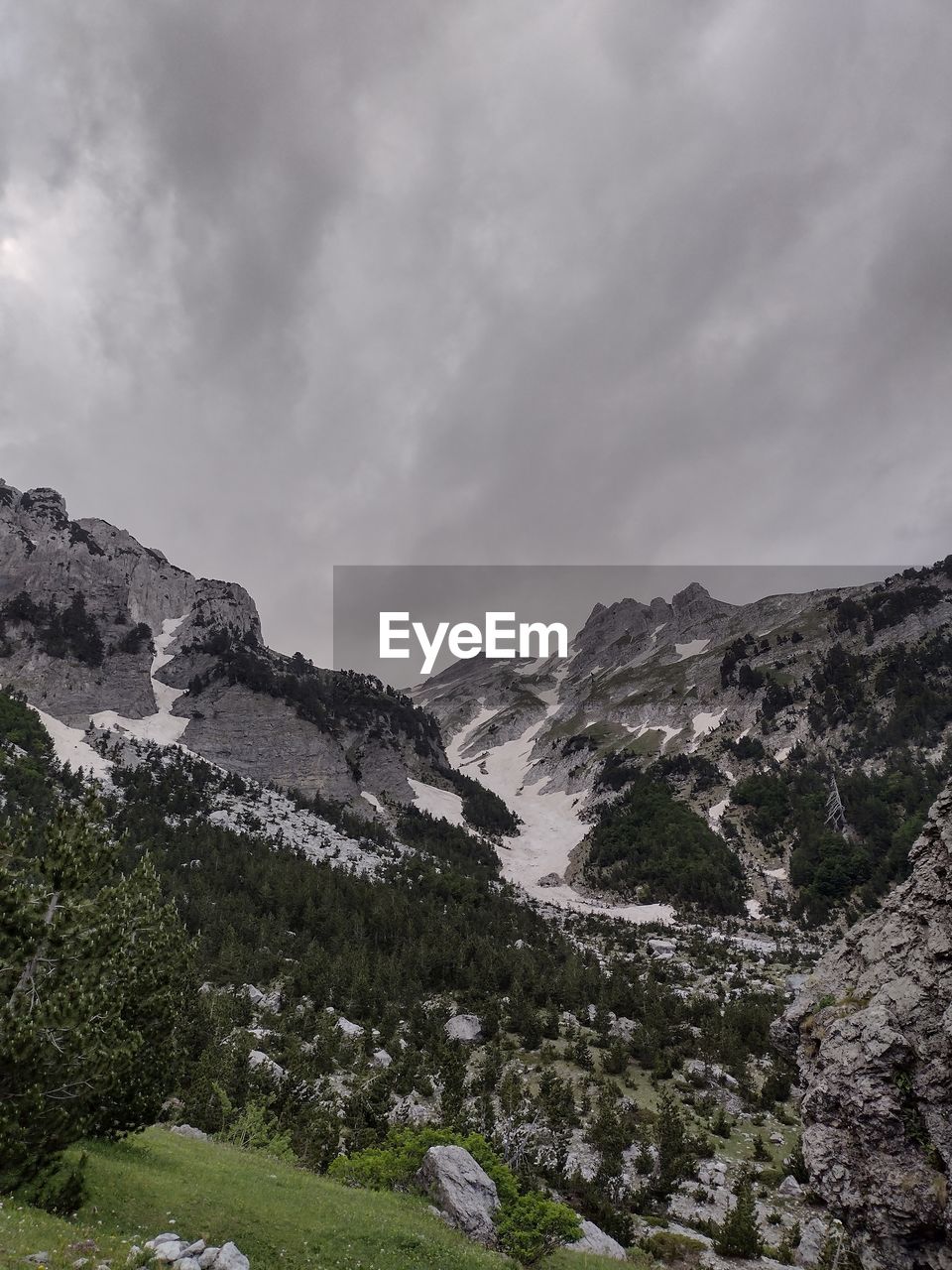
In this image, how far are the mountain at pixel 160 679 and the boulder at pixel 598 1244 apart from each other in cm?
12410

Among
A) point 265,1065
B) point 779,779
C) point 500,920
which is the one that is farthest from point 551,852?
point 265,1065

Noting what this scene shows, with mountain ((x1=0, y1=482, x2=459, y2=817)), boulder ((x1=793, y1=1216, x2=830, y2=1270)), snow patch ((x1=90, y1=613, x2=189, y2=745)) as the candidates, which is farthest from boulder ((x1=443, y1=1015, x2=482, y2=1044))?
snow patch ((x1=90, y1=613, x2=189, y2=745))

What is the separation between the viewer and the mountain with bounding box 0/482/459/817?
13925 cm

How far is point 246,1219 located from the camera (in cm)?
1398

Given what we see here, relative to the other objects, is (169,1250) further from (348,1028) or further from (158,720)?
(158,720)

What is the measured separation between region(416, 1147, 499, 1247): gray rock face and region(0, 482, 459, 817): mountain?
121 meters

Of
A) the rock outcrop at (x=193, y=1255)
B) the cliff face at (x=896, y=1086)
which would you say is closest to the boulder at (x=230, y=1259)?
the rock outcrop at (x=193, y=1255)

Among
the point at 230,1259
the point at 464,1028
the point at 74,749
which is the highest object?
the point at 74,749

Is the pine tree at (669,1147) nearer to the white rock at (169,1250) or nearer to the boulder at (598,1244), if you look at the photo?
the boulder at (598,1244)

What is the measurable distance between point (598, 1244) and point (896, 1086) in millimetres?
13046

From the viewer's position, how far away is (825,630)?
184m

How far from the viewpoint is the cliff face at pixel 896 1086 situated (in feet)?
33.6

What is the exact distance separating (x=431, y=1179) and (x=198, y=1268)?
Result: 10.1 metres

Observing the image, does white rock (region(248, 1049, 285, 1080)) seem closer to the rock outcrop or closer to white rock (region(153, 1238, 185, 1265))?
the rock outcrop
